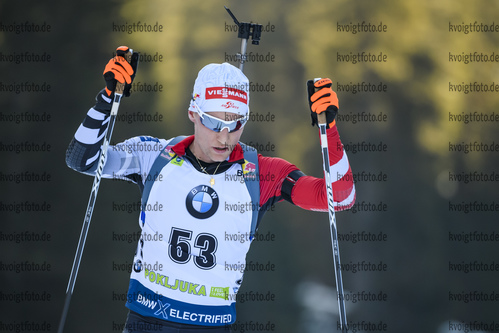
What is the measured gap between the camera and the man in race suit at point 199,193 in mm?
2494

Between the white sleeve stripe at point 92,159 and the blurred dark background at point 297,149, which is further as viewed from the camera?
the blurred dark background at point 297,149

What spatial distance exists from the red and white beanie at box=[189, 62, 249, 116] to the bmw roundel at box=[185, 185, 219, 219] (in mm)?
377

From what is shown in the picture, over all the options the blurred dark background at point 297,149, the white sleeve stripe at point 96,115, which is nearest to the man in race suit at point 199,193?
the white sleeve stripe at point 96,115

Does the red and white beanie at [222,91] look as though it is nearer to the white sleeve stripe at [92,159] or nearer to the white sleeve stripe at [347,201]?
the white sleeve stripe at [92,159]

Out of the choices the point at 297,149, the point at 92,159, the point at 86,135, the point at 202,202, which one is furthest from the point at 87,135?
the point at 297,149

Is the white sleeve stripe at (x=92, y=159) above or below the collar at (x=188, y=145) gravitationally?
below

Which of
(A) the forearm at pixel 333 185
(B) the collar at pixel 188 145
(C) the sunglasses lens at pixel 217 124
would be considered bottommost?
(A) the forearm at pixel 333 185

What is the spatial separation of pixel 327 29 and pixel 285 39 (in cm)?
38

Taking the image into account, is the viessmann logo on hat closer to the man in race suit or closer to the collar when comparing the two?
the man in race suit

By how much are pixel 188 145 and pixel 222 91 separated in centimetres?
35

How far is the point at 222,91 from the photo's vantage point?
2562 millimetres

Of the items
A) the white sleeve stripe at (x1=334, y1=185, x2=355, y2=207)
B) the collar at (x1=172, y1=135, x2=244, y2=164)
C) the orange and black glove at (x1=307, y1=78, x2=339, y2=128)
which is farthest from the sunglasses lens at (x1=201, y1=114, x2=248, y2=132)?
the white sleeve stripe at (x1=334, y1=185, x2=355, y2=207)

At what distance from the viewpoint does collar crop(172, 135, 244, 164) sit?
2.68 metres

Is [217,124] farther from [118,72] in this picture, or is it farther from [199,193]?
[118,72]
